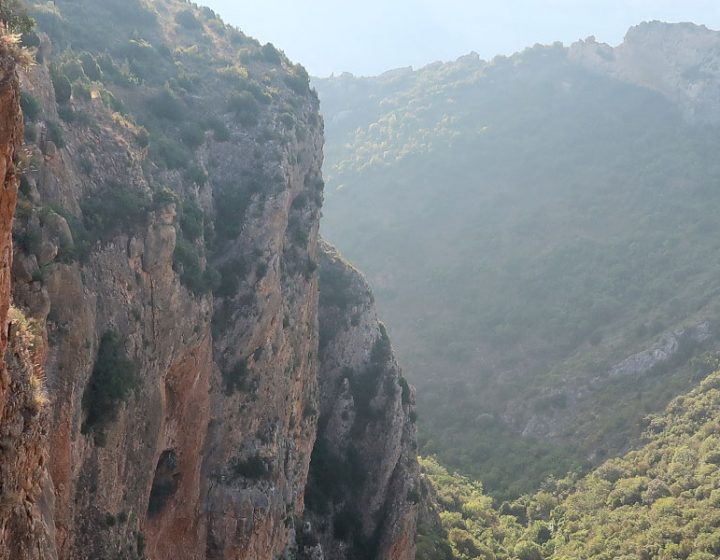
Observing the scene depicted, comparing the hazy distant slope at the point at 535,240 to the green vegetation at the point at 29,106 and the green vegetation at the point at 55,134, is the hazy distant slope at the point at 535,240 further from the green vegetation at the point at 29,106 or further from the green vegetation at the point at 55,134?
the green vegetation at the point at 29,106

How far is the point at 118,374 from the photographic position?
20141 mm


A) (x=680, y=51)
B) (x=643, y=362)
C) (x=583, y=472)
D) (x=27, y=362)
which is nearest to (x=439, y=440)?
(x=583, y=472)

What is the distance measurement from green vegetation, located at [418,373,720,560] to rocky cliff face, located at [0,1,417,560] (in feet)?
44.4

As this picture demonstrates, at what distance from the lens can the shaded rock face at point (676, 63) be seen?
124062 millimetres

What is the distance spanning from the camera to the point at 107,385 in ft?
64.8

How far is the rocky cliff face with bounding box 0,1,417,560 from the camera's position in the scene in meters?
16.9

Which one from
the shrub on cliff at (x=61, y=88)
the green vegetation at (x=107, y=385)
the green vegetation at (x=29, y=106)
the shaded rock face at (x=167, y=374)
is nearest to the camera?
the shaded rock face at (x=167, y=374)

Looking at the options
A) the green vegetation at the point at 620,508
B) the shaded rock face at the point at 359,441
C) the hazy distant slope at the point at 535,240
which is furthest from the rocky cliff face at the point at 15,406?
the hazy distant slope at the point at 535,240

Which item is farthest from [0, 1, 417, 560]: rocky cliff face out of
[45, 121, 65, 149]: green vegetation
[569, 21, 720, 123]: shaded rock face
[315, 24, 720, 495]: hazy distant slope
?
[569, 21, 720, 123]: shaded rock face

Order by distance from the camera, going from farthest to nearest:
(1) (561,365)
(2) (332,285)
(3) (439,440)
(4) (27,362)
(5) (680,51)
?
(5) (680,51) → (1) (561,365) → (3) (439,440) → (2) (332,285) → (4) (27,362)

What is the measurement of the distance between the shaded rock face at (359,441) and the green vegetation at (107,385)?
18.0 meters

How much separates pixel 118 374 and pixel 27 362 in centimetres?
852

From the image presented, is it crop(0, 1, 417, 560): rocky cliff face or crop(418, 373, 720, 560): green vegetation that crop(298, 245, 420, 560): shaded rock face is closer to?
crop(0, 1, 417, 560): rocky cliff face

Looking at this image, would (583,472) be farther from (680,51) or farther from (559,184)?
(680,51)
